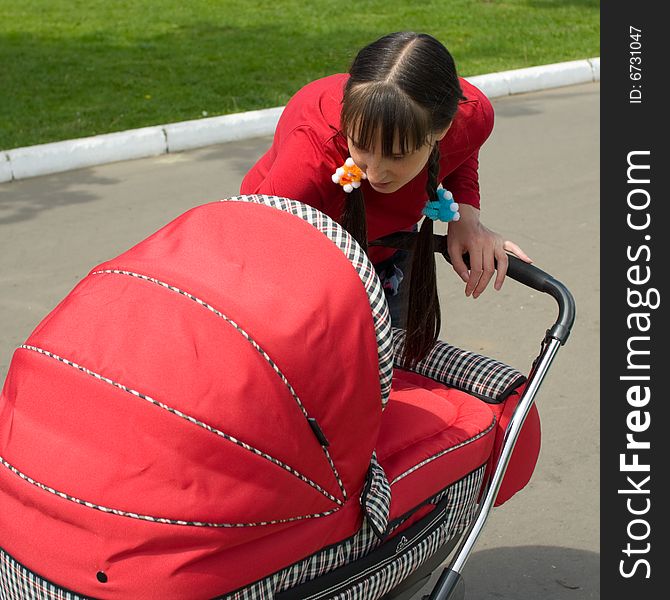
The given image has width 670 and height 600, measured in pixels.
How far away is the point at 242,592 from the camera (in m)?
1.96

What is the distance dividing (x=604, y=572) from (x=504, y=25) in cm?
860

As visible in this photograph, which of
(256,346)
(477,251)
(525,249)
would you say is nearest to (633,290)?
(525,249)

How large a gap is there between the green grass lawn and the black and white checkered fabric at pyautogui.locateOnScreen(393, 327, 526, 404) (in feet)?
16.2

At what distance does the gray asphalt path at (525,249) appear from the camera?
340 cm

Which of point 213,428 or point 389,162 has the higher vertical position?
point 389,162

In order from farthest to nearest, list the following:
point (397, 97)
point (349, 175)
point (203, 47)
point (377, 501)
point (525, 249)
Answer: point (203, 47), point (525, 249), point (349, 175), point (397, 97), point (377, 501)

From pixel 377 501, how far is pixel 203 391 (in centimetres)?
44

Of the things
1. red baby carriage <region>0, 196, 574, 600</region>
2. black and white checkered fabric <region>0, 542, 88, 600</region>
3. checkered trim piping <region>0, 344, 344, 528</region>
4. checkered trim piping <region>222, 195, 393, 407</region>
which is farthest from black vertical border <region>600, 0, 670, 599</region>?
black and white checkered fabric <region>0, 542, 88, 600</region>

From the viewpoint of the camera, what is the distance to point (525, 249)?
5551 mm

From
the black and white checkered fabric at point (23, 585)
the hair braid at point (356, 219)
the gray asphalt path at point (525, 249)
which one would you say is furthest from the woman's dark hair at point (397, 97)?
the gray asphalt path at point (525, 249)

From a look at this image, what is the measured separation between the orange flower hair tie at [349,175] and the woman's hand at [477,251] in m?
0.35

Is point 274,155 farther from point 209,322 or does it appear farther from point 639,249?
point 639,249

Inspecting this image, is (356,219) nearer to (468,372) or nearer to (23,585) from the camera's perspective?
(468,372)

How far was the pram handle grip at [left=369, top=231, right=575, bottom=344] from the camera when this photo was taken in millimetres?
2502
